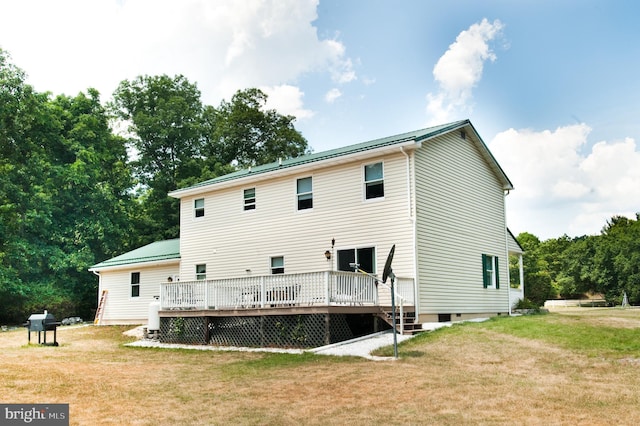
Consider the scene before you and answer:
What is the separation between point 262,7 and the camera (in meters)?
21.2

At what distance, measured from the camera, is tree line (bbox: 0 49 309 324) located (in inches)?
1277

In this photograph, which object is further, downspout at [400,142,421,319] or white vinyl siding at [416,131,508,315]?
white vinyl siding at [416,131,508,315]

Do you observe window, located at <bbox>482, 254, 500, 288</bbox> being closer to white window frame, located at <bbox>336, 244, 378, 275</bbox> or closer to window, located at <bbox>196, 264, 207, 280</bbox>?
white window frame, located at <bbox>336, 244, 378, 275</bbox>

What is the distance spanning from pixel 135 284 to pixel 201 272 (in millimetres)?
5160

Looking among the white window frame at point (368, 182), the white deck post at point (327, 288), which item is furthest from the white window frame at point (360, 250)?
the white deck post at point (327, 288)

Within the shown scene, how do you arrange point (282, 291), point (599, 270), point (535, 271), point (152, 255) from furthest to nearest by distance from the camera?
point (535, 271)
point (599, 270)
point (152, 255)
point (282, 291)

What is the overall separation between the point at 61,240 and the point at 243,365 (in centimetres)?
2594

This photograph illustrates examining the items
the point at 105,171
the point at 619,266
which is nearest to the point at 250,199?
the point at 105,171

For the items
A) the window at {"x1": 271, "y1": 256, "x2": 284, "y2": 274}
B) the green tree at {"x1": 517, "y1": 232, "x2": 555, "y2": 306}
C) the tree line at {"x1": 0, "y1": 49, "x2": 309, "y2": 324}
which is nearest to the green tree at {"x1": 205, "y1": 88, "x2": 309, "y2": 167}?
the tree line at {"x1": 0, "y1": 49, "x2": 309, "y2": 324}

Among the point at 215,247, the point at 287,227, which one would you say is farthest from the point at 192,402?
the point at 215,247

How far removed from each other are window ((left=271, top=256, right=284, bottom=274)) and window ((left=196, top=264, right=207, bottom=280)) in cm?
376

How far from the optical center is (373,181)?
1855cm

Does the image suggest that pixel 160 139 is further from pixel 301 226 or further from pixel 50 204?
pixel 301 226

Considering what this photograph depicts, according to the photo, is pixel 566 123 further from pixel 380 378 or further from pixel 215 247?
pixel 380 378
